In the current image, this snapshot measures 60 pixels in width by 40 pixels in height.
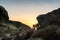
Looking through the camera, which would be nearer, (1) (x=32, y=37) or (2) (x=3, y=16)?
(1) (x=32, y=37)

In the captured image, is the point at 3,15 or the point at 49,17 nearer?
the point at 49,17

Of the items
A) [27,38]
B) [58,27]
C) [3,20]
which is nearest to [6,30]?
[3,20]

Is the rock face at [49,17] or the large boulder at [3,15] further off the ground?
the large boulder at [3,15]

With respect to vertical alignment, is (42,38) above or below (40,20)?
below

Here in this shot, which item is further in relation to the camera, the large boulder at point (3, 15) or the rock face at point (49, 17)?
the large boulder at point (3, 15)

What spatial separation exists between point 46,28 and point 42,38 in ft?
6.56

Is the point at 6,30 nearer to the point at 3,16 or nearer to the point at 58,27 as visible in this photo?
the point at 3,16

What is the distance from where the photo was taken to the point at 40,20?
146ft

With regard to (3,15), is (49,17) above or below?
below

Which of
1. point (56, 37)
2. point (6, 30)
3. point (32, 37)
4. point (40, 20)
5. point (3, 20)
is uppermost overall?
point (3, 20)

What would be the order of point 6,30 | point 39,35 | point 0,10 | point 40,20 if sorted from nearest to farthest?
point 39,35 → point 40,20 → point 6,30 → point 0,10

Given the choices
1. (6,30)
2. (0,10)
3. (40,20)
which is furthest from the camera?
(0,10)

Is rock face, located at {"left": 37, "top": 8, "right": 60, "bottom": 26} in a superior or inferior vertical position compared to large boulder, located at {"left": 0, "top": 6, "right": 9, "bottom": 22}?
inferior

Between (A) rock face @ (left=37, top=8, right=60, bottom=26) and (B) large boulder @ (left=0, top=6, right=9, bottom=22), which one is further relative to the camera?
(B) large boulder @ (left=0, top=6, right=9, bottom=22)
